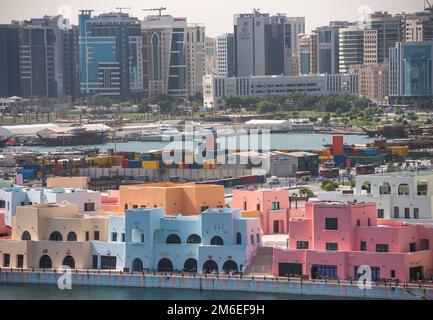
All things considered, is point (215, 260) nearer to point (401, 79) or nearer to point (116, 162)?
point (116, 162)

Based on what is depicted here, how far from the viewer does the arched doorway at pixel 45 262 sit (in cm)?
1104

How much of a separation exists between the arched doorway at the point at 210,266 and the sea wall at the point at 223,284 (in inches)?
7.2

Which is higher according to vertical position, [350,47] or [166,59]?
[350,47]

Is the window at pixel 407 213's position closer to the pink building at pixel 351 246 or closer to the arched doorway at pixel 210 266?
the pink building at pixel 351 246

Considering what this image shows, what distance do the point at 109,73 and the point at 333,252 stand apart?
32.2 m

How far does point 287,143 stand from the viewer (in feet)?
90.0

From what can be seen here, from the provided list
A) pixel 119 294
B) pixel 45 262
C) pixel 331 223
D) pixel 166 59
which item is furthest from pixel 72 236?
pixel 166 59

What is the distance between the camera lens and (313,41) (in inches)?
1738

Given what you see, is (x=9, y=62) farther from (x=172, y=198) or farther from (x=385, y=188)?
(x=172, y=198)

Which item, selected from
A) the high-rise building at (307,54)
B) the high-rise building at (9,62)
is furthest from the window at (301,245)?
the high-rise building at (307,54)

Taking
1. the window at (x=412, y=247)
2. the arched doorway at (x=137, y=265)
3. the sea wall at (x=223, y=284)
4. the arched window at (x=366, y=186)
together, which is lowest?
the sea wall at (x=223, y=284)

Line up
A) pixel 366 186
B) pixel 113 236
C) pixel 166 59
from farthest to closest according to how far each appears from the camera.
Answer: pixel 166 59 < pixel 366 186 < pixel 113 236

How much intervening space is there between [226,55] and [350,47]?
2.96 metres

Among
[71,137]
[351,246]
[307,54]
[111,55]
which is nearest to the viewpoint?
[351,246]
